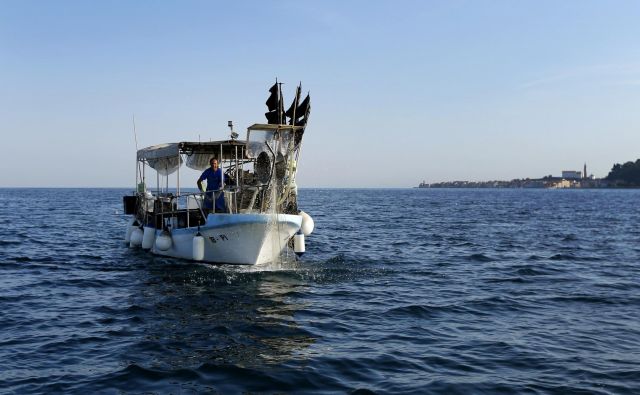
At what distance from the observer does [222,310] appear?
12.4 metres

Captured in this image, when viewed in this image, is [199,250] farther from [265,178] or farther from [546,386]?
[546,386]

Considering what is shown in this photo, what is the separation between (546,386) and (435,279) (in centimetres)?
866

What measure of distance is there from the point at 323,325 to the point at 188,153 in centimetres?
1057

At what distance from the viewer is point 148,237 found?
2112 centimetres

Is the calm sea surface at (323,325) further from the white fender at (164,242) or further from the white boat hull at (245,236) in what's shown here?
the white fender at (164,242)

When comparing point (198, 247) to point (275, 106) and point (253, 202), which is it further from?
point (275, 106)

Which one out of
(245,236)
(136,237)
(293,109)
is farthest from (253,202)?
(136,237)

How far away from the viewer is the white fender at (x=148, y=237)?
21031 millimetres

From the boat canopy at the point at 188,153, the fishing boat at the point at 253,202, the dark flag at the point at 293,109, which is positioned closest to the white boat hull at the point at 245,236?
the fishing boat at the point at 253,202

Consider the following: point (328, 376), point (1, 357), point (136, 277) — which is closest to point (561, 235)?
point (136, 277)

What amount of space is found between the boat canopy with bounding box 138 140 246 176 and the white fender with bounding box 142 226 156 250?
2.31 metres

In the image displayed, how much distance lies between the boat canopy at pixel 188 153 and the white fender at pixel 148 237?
2314 mm

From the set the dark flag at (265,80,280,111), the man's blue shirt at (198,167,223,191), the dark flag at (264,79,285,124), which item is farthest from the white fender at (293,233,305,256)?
the dark flag at (265,80,280,111)

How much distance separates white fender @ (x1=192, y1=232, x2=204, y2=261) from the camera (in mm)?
17062
